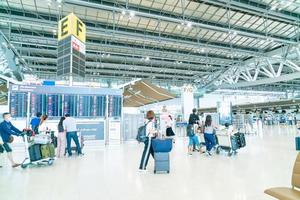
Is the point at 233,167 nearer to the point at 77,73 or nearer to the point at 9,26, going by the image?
the point at 77,73

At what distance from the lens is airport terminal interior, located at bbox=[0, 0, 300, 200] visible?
13.6 feet

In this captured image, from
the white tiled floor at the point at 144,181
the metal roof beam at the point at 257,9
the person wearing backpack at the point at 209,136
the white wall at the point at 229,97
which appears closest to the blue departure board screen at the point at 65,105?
the white tiled floor at the point at 144,181

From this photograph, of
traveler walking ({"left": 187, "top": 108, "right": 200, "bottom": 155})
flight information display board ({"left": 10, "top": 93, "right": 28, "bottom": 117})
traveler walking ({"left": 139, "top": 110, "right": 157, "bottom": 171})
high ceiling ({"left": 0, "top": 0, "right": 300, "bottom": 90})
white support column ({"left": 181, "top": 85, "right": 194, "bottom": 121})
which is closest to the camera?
traveler walking ({"left": 139, "top": 110, "right": 157, "bottom": 171})

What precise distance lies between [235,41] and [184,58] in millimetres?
3205

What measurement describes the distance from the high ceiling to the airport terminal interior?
0.19 feet

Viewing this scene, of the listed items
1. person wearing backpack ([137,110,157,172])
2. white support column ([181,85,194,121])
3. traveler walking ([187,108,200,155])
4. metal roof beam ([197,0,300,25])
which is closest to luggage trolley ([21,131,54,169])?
person wearing backpack ([137,110,157,172])

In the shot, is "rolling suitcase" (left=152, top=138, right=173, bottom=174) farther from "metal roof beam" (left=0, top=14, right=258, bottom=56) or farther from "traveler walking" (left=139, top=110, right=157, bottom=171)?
"metal roof beam" (left=0, top=14, right=258, bottom=56)

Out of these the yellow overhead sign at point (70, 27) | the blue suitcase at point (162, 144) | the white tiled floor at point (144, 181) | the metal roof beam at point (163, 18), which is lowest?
the white tiled floor at point (144, 181)

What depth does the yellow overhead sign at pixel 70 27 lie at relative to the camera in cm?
706

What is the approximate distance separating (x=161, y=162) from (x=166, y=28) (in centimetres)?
801

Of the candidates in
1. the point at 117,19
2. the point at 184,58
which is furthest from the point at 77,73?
the point at 184,58

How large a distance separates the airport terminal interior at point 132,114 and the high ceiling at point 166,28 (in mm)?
59

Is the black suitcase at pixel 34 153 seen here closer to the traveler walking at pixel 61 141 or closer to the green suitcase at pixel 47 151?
the green suitcase at pixel 47 151

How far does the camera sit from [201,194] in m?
3.50
